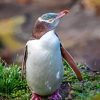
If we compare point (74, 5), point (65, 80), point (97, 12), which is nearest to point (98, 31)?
point (97, 12)

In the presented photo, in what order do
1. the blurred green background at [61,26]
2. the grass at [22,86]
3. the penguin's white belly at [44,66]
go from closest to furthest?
the penguin's white belly at [44,66]
the grass at [22,86]
the blurred green background at [61,26]

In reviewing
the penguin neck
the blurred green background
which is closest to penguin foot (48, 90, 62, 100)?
the penguin neck

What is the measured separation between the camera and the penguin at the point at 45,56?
396 cm

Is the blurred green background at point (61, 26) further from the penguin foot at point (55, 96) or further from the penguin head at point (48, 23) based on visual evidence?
the penguin head at point (48, 23)

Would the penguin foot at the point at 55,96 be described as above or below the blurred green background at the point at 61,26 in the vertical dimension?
above

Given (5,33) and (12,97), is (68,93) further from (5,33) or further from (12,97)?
(5,33)

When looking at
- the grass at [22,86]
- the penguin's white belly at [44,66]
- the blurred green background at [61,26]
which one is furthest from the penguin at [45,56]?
the blurred green background at [61,26]

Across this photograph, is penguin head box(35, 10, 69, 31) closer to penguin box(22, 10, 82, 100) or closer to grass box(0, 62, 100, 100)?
penguin box(22, 10, 82, 100)

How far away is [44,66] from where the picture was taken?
3.99m

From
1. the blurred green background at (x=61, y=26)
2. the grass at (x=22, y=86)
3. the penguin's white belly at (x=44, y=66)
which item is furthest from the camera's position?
the blurred green background at (x=61, y=26)

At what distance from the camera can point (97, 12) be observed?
1316 centimetres

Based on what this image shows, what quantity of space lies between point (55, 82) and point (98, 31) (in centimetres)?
779

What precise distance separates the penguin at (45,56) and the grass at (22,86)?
27 cm

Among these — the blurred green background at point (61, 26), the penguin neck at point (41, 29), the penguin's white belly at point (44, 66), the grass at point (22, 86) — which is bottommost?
the blurred green background at point (61, 26)
